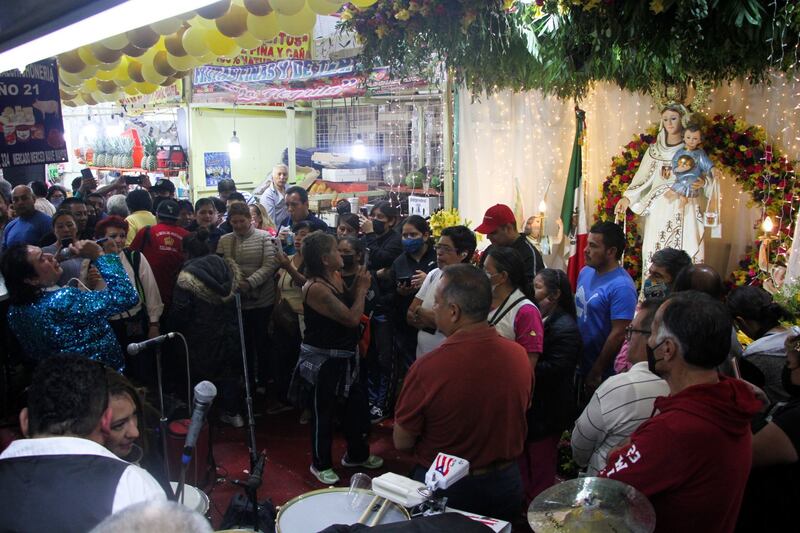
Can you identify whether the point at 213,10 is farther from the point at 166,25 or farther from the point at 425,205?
the point at 425,205

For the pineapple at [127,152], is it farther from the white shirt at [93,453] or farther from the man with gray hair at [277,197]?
the white shirt at [93,453]

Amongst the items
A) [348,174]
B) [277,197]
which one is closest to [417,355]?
[277,197]

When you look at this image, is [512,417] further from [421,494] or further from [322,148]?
[322,148]

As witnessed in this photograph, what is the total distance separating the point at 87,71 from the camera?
6.74 meters

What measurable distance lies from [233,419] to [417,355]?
169 cm

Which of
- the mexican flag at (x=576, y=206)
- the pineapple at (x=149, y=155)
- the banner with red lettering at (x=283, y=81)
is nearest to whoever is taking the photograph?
the mexican flag at (x=576, y=206)

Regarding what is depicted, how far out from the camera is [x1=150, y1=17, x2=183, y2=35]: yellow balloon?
5.27 m

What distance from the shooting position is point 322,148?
36.7 ft

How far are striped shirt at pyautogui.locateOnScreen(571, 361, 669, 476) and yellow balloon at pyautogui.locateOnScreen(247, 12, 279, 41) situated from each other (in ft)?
13.0

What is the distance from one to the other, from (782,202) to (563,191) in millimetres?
2277

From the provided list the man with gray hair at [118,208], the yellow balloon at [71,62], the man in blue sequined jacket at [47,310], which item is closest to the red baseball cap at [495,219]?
the man in blue sequined jacket at [47,310]

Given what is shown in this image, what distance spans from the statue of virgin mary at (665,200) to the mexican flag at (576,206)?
63 cm

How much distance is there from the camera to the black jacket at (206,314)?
4629 mm

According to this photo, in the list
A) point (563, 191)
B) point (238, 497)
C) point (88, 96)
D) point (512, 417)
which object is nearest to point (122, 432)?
point (238, 497)
